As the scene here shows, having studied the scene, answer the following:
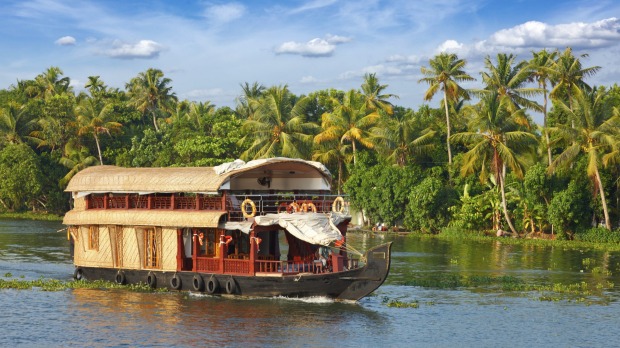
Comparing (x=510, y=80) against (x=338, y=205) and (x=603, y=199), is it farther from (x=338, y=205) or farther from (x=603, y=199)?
(x=338, y=205)

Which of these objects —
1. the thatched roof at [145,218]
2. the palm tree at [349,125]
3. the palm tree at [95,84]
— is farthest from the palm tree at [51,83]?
the thatched roof at [145,218]

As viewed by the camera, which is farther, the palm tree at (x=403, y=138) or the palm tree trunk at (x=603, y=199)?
the palm tree at (x=403, y=138)

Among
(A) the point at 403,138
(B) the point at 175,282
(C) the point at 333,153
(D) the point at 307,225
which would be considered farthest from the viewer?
(C) the point at 333,153

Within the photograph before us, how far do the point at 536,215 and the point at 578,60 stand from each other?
26.3ft

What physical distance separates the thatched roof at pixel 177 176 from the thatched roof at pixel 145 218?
0.69 meters

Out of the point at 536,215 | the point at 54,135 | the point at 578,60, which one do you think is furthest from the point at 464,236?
the point at 54,135

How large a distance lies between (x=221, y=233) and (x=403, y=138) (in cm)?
2802

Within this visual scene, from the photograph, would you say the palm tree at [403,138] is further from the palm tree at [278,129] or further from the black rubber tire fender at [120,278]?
the black rubber tire fender at [120,278]

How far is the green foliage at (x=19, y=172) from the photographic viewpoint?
6178 cm

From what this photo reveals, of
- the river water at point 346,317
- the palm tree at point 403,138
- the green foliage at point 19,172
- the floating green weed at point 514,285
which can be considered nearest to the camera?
the river water at point 346,317

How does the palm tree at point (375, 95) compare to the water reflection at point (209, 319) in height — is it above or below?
above

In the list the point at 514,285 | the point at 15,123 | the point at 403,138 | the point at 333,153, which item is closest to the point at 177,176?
the point at 514,285

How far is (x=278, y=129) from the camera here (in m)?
53.9

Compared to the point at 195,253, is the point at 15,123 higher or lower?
higher
